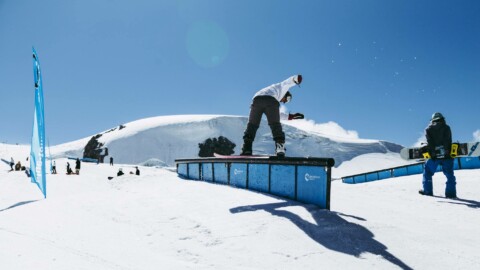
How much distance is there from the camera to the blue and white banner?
25.0 ft

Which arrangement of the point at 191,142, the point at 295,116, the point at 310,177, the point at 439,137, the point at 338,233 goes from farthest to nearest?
the point at 191,142 → the point at 295,116 → the point at 439,137 → the point at 310,177 → the point at 338,233

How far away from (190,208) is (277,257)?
2275mm

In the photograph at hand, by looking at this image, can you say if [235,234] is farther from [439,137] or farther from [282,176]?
[439,137]

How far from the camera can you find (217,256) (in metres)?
3.09

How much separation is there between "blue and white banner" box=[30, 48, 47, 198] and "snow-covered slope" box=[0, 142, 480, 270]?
2.35 metres

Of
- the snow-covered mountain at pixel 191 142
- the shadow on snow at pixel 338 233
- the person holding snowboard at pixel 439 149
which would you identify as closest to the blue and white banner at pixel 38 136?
the shadow on snow at pixel 338 233

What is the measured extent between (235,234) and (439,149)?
5585 mm

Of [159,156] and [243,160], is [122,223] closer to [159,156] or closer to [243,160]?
[243,160]

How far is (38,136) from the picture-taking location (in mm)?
7680

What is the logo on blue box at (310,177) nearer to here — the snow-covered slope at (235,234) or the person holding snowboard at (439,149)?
the snow-covered slope at (235,234)

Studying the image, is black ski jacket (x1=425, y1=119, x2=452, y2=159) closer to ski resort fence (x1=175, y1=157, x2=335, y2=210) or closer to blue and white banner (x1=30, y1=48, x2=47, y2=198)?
ski resort fence (x1=175, y1=157, x2=335, y2=210)

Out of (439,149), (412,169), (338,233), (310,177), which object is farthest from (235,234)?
(412,169)

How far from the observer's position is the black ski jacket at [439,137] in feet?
22.3

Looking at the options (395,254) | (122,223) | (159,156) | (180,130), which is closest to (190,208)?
(122,223)
